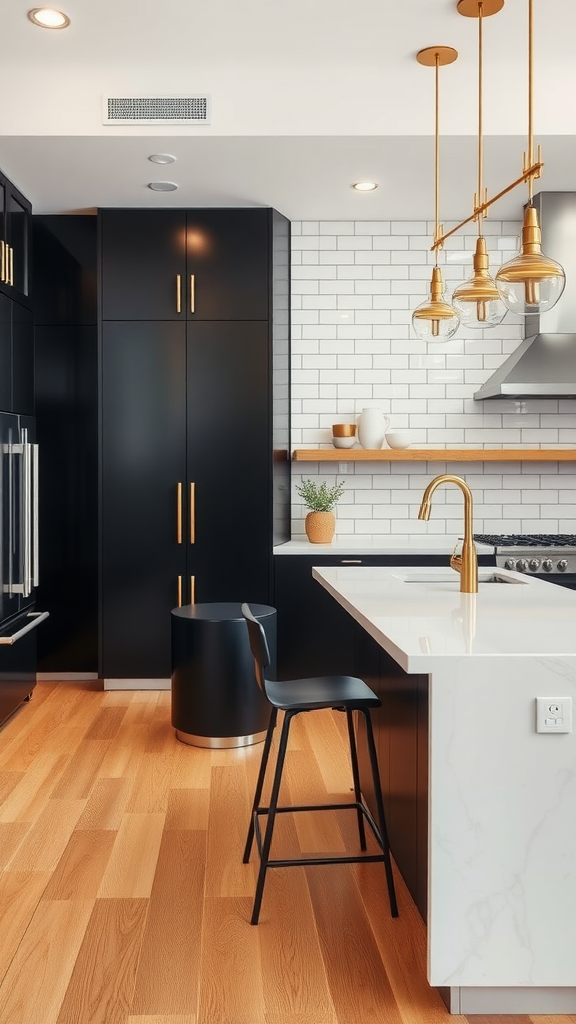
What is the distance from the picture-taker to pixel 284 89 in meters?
3.86

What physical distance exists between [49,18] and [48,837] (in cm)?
304

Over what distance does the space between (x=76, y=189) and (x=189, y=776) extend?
122 inches

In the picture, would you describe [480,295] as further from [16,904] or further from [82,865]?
[16,904]

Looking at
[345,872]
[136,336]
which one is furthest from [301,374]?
[345,872]

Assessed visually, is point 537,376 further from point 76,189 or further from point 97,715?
point 97,715

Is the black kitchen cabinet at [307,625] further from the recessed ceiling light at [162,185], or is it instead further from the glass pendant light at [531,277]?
the glass pendant light at [531,277]

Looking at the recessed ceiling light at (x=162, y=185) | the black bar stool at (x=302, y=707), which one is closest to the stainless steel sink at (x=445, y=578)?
the black bar stool at (x=302, y=707)

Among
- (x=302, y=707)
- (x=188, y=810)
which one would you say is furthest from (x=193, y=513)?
(x=302, y=707)

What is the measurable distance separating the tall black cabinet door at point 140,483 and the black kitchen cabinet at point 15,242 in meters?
0.52

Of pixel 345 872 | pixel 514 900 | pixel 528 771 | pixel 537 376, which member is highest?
pixel 537 376

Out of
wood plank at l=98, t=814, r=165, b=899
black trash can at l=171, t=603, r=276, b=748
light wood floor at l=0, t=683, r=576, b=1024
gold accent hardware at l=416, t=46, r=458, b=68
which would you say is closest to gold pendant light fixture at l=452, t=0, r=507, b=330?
gold accent hardware at l=416, t=46, r=458, b=68

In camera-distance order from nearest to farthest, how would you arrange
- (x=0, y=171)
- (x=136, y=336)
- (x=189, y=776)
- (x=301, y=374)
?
1. (x=189, y=776)
2. (x=0, y=171)
3. (x=136, y=336)
4. (x=301, y=374)

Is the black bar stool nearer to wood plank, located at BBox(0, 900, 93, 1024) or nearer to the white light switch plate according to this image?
wood plank, located at BBox(0, 900, 93, 1024)

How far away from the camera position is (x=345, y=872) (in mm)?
2736
